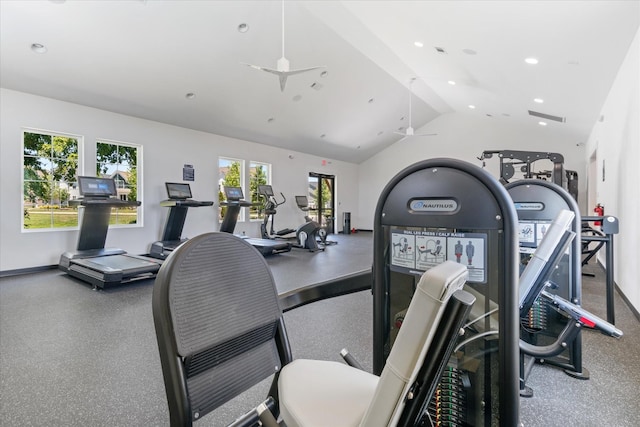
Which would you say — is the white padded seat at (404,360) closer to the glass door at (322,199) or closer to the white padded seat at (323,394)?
the white padded seat at (323,394)

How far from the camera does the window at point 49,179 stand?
5.16 m

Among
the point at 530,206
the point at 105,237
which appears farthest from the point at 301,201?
the point at 530,206

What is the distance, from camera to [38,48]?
4.31 meters

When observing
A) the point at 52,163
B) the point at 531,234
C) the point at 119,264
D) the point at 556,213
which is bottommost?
the point at 119,264

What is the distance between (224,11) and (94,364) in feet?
14.4

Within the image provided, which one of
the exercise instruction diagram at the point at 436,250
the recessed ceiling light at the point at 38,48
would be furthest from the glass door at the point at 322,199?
the exercise instruction diagram at the point at 436,250

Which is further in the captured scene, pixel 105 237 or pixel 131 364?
pixel 105 237

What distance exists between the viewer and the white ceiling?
12.2 ft

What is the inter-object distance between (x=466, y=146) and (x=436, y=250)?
10.9 m

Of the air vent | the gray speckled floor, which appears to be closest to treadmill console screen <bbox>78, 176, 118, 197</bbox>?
the gray speckled floor

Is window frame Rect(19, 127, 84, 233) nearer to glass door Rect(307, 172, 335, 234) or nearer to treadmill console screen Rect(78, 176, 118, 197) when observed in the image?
treadmill console screen Rect(78, 176, 118, 197)

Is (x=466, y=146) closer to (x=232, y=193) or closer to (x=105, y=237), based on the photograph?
(x=232, y=193)

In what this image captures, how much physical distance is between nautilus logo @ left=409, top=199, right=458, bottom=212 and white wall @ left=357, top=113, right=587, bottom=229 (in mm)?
8654

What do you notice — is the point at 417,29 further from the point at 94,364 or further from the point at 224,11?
the point at 94,364
